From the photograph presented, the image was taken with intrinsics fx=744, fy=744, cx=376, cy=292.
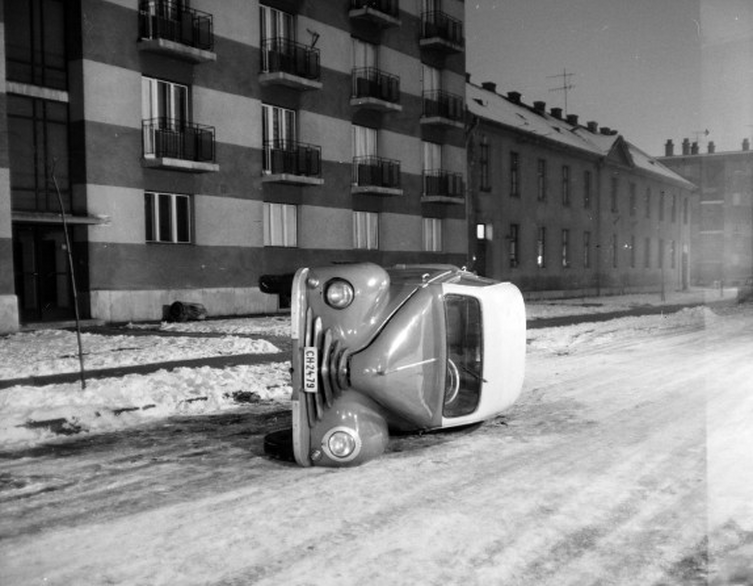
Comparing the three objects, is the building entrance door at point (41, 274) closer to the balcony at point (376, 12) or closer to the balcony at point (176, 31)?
the balcony at point (176, 31)

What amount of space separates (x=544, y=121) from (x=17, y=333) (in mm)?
38079

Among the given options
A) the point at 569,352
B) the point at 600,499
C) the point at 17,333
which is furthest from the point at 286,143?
the point at 600,499

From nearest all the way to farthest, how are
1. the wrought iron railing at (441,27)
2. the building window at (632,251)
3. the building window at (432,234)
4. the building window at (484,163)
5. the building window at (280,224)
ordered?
the building window at (280,224), the wrought iron railing at (441,27), the building window at (432,234), the building window at (484,163), the building window at (632,251)

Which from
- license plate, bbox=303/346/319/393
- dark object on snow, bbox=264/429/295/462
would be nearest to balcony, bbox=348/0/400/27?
dark object on snow, bbox=264/429/295/462

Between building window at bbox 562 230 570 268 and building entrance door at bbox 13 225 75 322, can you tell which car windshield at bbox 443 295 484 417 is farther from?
building window at bbox 562 230 570 268

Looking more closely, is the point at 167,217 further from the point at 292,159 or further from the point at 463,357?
the point at 463,357

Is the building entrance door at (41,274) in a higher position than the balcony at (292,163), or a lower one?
lower

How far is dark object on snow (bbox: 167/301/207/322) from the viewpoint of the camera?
2141 centimetres

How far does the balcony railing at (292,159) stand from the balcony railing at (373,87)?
313cm

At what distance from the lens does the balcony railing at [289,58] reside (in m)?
25.1

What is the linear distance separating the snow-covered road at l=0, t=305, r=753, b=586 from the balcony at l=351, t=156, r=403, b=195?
69.8 ft

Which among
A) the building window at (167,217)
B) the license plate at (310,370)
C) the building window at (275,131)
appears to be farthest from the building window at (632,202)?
the license plate at (310,370)

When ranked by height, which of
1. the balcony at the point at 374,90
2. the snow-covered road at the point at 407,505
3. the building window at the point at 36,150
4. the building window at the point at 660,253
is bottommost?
the snow-covered road at the point at 407,505

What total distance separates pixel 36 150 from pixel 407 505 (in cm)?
1813
